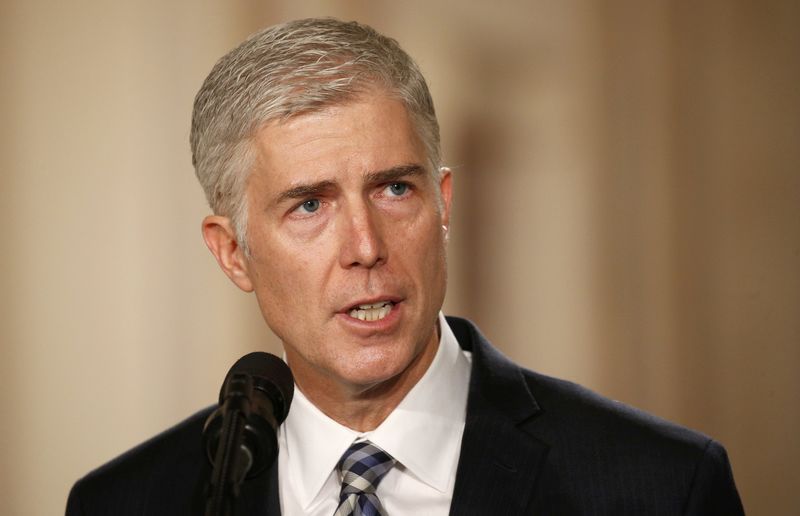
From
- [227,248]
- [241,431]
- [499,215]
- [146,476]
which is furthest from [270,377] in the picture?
[499,215]

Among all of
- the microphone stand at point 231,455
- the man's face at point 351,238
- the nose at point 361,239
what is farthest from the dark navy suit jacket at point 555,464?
the microphone stand at point 231,455

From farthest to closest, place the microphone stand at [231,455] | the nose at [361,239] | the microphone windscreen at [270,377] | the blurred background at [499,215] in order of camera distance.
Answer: the blurred background at [499,215] → the nose at [361,239] → the microphone windscreen at [270,377] → the microphone stand at [231,455]

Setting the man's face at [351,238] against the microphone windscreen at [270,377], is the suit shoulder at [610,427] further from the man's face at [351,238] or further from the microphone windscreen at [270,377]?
the microphone windscreen at [270,377]

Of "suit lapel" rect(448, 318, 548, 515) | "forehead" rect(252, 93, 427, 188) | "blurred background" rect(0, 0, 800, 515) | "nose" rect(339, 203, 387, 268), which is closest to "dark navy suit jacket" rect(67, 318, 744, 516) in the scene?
"suit lapel" rect(448, 318, 548, 515)

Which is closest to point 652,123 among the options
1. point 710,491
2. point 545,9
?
point 545,9

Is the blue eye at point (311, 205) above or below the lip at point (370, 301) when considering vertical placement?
above

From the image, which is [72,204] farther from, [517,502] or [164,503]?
[517,502]

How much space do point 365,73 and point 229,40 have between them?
1.25 m

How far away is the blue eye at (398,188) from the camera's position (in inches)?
79.1

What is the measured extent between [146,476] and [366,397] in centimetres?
60

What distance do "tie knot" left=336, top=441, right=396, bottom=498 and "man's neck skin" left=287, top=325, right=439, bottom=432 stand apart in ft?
0.20

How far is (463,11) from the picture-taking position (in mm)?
3119

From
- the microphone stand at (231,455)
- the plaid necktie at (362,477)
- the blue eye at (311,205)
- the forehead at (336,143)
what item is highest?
the forehead at (336,143)

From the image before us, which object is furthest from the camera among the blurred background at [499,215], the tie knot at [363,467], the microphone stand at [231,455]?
the blurred background at [499,215]
